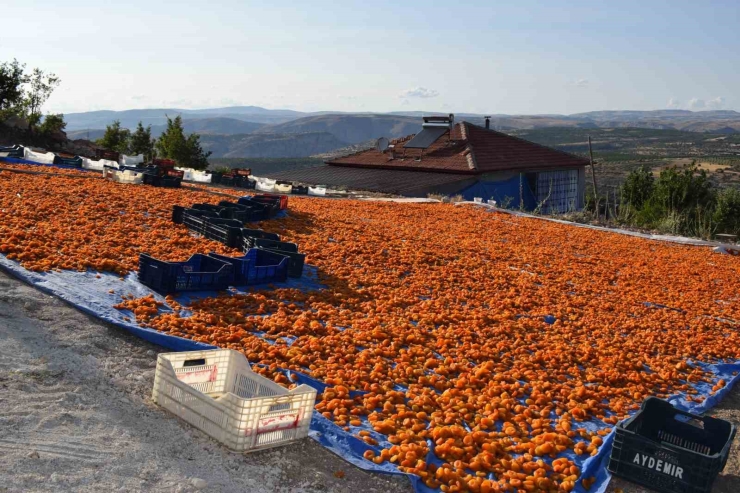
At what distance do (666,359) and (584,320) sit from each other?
3.85 feet

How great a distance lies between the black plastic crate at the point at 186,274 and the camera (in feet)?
20.8

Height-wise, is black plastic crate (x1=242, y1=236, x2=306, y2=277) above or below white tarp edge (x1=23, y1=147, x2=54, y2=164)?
below

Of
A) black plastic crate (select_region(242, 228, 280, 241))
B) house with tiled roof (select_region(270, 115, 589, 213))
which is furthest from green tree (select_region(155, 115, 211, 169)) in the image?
black plastic crate (select_region(242, 228, 280, 241))

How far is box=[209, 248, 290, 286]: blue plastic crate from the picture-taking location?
700 centimetres

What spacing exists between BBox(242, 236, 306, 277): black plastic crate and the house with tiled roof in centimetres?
1329

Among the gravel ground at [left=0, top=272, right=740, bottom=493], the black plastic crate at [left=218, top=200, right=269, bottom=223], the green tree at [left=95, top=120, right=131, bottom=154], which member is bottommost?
the gravel ground at [left=0, top=272, right=740, bottom=493]

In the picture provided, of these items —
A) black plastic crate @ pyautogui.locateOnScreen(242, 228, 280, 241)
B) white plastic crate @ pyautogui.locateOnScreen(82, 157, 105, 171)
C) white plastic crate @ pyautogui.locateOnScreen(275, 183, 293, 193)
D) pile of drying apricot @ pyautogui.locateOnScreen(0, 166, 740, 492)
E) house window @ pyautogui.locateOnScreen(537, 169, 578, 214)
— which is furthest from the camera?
house window @ pyautogui.locateOnScreen(537, 169, 578, 214)

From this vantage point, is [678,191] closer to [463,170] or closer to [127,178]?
[463,170]

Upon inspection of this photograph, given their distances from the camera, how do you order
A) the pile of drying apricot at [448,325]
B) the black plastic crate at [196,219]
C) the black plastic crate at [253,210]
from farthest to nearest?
1. the black plastic crate at [253,210]
2. the black plastic crate at [196,219]
3. the pile of drying apricot at [448,325]

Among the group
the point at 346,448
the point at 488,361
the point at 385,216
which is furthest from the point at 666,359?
the point at 385,216

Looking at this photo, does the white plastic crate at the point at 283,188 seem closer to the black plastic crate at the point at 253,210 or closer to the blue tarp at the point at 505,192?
the blue tarp at the point at 505,192

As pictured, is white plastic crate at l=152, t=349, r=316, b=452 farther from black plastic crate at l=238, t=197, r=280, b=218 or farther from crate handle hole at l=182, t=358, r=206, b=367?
black plastic crate at l=238, t=197, r=280, b=218

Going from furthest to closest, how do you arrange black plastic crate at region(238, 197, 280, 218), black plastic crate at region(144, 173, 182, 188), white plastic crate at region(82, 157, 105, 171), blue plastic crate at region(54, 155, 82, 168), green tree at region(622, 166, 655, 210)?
1. green tree at region(622, 166, 655, 210)
2. white plastic crate at region(82, 157, 105, 171)
3. blue plastic crate at region(54, 155, 82, 168)
4. black plastic crate at region(144, 173, 182, 188)
5. black plastic crate at region(238, 197, 280, 218)

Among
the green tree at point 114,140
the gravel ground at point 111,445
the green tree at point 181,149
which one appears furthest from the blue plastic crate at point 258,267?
the green tree at point 114,140
